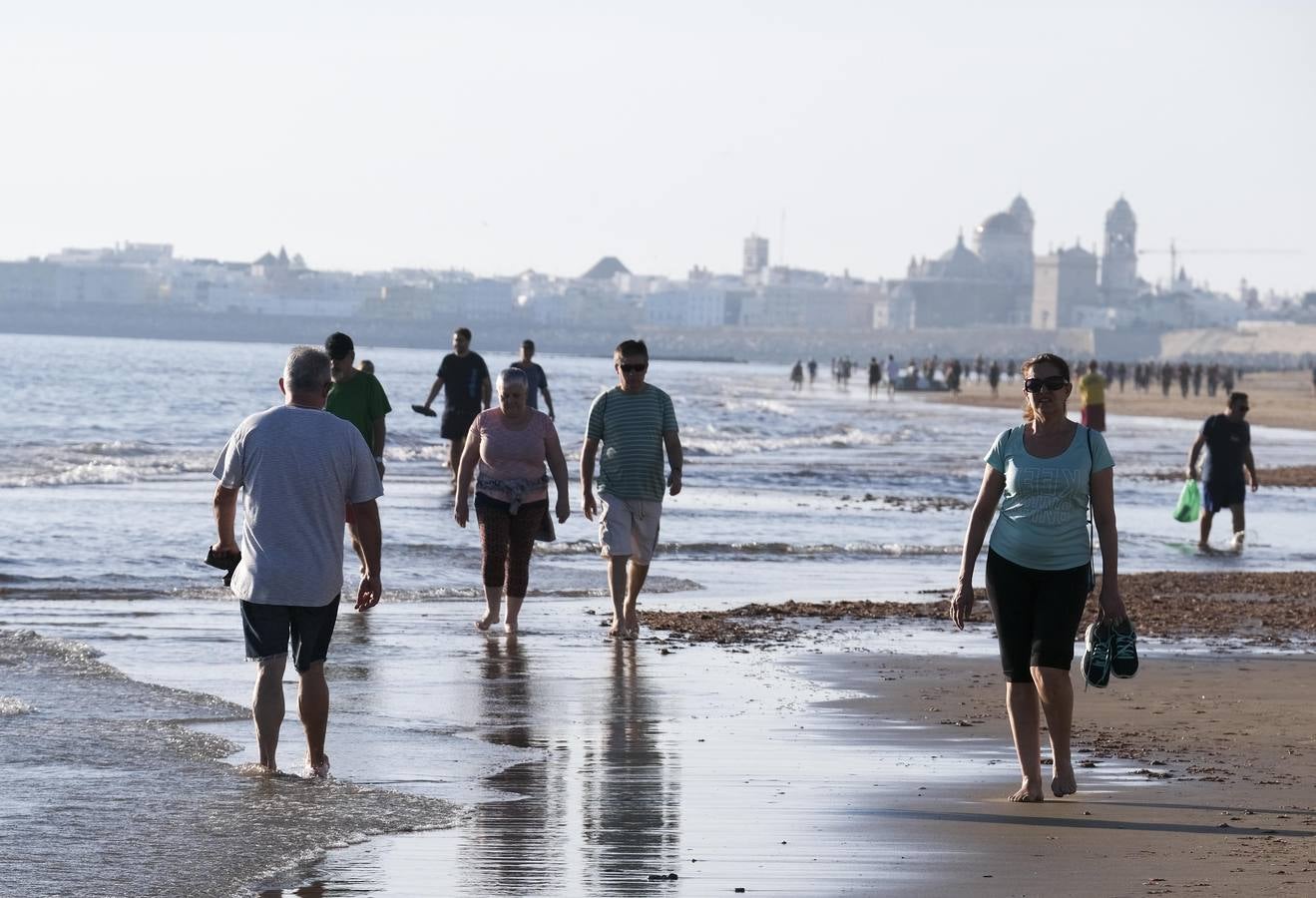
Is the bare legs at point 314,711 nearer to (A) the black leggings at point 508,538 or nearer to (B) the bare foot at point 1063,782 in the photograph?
(B) the bare foot at point 1063,782

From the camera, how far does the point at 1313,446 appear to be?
3441 cm

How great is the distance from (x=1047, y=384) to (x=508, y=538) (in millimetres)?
4083

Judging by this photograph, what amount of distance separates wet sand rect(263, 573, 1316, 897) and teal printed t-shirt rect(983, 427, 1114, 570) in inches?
25.3

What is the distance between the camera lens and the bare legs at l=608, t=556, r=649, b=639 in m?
8.77

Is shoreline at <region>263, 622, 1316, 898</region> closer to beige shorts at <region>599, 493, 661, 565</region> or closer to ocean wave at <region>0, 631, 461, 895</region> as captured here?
ocean wave at <region>0, 631, 461, 895</region>

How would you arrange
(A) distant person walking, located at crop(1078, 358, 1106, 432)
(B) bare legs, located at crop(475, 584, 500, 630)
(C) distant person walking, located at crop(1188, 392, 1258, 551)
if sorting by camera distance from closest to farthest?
(B) bare legs, located at crop(475, 584, 500, 630)
(C) distant person walking, located at crop(1188, 392, 1258, 551)
(A) distant person walking, located at crop(1078, 358, 1106, 432)

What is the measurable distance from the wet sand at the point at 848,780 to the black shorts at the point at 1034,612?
0.36 m

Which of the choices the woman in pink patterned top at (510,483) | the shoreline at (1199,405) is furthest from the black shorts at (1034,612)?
the shoreline at (1199,405)

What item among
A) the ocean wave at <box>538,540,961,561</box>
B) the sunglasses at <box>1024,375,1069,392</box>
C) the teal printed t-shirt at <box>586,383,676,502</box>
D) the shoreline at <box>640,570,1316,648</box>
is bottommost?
the ocean wave at <box>538,540,961,561</box>

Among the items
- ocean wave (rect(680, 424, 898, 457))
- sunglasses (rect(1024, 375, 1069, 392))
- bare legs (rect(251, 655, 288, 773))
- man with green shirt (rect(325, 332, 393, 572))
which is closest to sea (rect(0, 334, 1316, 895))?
bare legs (rect(251, 655, 288, 773))

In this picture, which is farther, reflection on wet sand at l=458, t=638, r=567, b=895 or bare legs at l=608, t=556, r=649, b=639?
bare legs at l=608, t=556, r=649, b=639

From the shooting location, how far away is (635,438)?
8758 millimetres

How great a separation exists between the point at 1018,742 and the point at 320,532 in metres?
1.94

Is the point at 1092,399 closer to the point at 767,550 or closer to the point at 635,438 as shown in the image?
the point at 767,550
